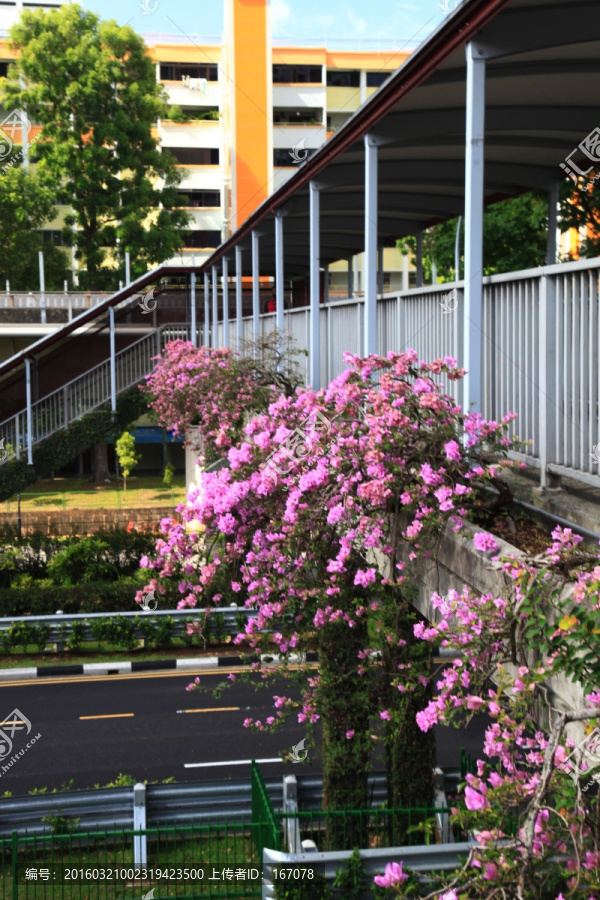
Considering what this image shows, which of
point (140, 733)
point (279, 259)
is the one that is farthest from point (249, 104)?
point (140, 733)

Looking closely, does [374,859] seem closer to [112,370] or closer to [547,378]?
[547,378]

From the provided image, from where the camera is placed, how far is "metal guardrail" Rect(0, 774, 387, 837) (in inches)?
424

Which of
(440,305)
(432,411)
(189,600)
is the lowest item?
(189,600)

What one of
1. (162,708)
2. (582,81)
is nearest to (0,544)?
(162,708)

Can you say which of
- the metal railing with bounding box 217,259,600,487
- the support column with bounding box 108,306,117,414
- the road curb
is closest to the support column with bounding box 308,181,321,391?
the metal railing with bounding box 217,259,600,487

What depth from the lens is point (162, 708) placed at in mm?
16344

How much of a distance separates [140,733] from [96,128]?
115ft

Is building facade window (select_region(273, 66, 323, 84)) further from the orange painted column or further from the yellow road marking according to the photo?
the yellow road marking

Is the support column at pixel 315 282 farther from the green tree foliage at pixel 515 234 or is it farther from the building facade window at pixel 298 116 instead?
the building facade window at pixel 298 116

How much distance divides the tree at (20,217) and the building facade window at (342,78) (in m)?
22.2

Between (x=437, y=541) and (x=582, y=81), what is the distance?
14.2ft

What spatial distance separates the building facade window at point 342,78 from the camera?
195ft

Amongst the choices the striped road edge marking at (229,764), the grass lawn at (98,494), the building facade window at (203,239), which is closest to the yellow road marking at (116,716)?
the striped road edge marking at (229,764)

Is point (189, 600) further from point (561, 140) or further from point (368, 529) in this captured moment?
point (561, 140)
